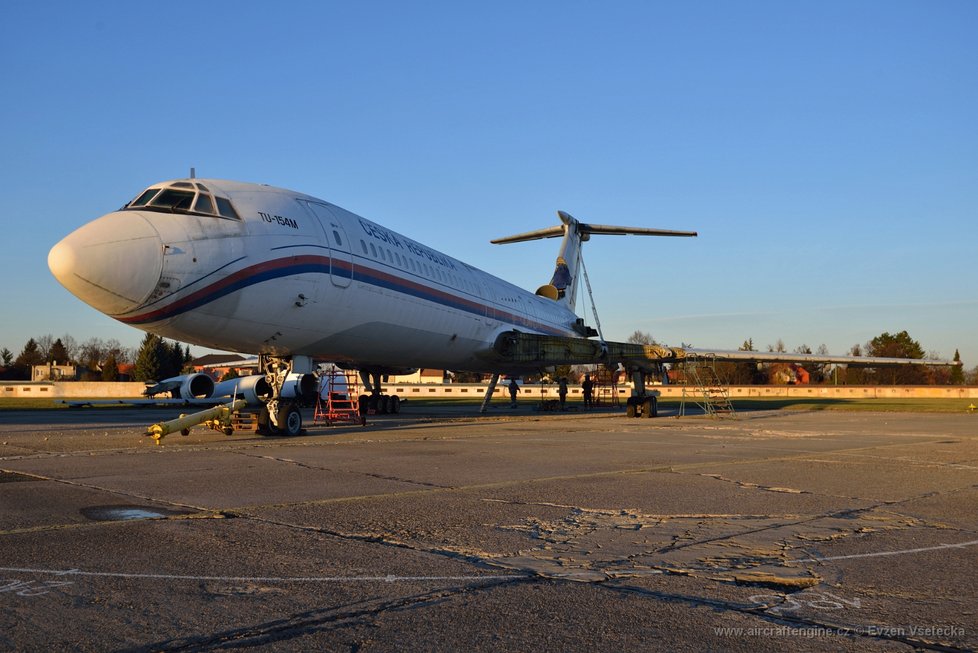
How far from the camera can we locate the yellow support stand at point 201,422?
44.3ft

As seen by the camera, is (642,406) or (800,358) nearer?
(642,406)

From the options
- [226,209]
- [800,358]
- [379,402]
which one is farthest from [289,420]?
[800,358]

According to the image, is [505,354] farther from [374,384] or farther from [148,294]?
[148,294]

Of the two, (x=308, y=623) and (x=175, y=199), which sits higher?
(x=175, y=199)

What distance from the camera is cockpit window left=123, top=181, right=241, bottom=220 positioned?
42.6 ft

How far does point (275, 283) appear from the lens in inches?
545

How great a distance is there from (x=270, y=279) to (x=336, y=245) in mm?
2071

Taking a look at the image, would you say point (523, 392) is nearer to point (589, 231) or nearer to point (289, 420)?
point (589, 231)

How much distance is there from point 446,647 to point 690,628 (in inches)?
44.4

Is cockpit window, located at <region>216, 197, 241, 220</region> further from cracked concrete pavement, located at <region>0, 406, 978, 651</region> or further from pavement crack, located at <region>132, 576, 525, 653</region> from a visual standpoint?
pavement crack, located at <region>132, 576, 525, 653</region>

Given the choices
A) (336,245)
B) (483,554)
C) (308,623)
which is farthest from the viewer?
(336,245)

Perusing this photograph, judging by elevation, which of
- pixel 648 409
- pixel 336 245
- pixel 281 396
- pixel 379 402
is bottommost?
pixel 648 409

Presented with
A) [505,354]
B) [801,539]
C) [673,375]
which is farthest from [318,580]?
[673,375]

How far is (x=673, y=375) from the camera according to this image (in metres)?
94.6
